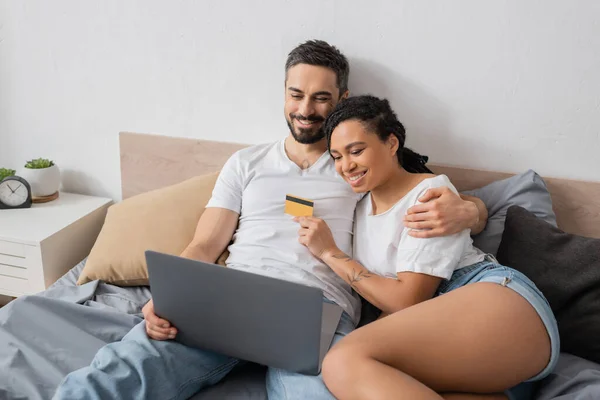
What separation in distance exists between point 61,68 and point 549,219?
188 centimetres

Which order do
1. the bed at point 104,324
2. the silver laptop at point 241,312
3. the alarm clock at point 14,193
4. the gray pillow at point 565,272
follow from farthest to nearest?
1. the alarm clock at point 14,193
2. the gray pillow at point 565,272
3. the bed at point 104,324
4. the silver laptop at point 241,312

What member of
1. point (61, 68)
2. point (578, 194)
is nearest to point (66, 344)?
point (61, 68)

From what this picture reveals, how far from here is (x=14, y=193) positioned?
2.02 m

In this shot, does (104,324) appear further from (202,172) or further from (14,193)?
(14,193)

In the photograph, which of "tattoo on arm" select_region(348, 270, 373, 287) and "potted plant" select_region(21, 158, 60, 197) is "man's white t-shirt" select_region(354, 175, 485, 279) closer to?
"tattoo on arm" select_region(348, 270, 373, 287)

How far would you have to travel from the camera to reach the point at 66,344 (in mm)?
1371

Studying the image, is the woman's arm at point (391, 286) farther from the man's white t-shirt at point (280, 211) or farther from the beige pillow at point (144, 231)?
the beige pillow at point (144, 231)

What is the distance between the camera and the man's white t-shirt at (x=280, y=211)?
4.87ft

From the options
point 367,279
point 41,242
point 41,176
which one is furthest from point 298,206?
point 41,176

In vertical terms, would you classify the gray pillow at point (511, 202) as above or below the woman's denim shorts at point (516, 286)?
above

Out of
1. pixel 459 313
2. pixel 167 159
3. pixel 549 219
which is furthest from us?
pixel 167 159

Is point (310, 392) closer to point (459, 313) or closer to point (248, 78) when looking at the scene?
point (459, 313)

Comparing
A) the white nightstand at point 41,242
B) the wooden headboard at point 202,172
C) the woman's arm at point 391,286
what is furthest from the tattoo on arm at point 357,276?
the white nightstand at point 41,242

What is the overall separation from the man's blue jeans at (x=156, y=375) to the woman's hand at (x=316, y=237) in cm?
24
